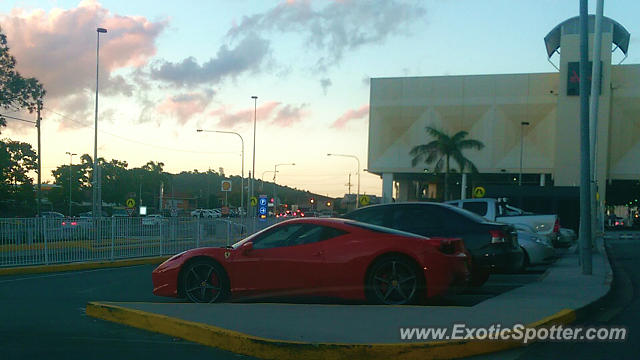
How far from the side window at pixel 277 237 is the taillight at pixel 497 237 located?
3514 millimetres

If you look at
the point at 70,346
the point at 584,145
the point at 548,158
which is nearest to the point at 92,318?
the point at 70,346

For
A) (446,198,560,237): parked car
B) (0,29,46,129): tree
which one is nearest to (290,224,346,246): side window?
(446,198,560,237): parked car

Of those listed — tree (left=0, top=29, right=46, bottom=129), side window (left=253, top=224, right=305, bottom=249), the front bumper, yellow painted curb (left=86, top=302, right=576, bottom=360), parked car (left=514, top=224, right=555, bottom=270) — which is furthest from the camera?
tree (left=0, top=29, right=46, bottom=129)

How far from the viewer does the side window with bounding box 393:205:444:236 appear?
11.5m

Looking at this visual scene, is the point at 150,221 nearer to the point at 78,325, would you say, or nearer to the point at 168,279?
the point at 168,279

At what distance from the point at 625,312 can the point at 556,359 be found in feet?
11.0

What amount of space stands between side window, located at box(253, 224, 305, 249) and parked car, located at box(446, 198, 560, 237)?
982cm

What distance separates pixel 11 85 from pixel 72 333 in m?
28.7

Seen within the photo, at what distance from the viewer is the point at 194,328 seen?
7.28 metres

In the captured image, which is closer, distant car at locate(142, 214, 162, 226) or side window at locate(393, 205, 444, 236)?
side window at locate(393, 205, 444, 236)

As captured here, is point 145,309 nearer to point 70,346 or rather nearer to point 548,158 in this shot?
point 70,346

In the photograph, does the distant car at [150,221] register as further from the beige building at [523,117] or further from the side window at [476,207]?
the beige building at [523,117]

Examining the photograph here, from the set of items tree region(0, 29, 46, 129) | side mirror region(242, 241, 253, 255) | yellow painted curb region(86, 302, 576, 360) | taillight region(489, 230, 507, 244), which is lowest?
yellow painted curb region(86, 302, 576, 360)

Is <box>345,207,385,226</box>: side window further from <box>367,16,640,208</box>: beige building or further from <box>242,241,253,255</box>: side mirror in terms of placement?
<box>367,16,640,208</box>: beige building
